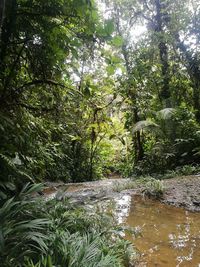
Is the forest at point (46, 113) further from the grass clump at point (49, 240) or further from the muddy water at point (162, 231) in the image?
the muddy water at point (162, 231)

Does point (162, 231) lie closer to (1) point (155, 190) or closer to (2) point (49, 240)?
(1) point (155, 190)

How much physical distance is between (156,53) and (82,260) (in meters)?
11.1

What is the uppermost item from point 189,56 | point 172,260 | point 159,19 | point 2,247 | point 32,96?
point 159,19

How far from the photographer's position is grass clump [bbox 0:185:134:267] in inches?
89.3

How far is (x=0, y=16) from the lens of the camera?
253 centimetres

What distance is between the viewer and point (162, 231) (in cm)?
425

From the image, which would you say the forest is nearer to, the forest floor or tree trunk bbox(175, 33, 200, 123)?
the forest floor

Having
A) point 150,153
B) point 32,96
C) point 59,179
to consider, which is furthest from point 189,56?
point 32,96

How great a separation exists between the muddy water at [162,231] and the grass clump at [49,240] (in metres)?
0.49

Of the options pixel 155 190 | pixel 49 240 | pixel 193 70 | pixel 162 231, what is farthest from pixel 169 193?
pixel 193 70

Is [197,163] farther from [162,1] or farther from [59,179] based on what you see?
[162,1]

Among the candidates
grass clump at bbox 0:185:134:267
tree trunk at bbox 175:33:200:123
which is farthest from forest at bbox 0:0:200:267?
tree trunk at bbox 175:33:200:123

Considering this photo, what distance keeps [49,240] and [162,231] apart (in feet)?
7.08

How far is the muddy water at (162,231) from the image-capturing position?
3.34m
